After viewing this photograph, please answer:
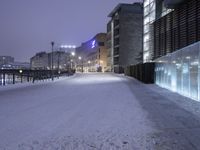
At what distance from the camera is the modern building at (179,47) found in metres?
17.0

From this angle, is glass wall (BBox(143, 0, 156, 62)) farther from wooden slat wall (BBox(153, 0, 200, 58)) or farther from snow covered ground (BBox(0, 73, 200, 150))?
snow covered ground (BBox(0, 73, 200, 150))

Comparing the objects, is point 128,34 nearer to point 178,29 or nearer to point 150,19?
point 150,19

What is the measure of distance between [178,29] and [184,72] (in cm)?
2053

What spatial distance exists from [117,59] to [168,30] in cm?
6279

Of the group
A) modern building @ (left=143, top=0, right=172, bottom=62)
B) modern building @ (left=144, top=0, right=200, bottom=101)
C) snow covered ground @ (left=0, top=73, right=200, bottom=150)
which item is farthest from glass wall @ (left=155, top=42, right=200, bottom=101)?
modern building @ (left=143, top=0, right=172, bottom=62)

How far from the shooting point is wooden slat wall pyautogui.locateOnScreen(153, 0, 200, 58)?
32812 millimetres

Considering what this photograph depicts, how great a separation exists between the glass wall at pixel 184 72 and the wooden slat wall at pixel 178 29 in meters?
8.57

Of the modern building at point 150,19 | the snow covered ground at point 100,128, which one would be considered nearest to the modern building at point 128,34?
the modern building at point 150,19

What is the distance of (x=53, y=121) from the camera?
10211mm

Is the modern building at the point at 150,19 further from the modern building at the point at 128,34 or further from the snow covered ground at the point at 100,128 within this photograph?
the snow covered ground at the point at 100,128

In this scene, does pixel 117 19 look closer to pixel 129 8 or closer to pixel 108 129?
pixel 129 8

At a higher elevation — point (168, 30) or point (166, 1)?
point (166, 1)

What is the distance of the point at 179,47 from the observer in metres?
37.5

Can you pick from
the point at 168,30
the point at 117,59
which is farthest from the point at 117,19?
the point at 168,30
